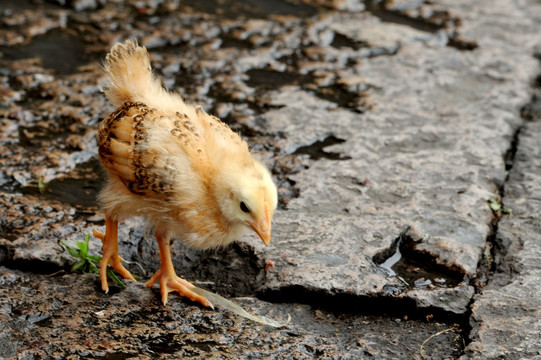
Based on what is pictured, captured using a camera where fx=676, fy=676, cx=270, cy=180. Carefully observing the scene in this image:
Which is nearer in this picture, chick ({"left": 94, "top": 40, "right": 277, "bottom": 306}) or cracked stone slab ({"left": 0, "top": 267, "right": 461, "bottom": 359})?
cracked stone slab ({"left": 0, "top": 267, "right": 461, "bottom": 359})

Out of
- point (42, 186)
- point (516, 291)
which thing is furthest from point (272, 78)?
point (516, 291)

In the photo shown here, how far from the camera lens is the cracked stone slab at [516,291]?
131 inches

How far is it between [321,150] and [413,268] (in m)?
1.46

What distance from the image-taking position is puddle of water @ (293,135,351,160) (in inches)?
198

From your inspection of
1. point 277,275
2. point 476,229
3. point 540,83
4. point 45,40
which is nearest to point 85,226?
point 277,275

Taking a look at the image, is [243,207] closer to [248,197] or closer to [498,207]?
[248,197]

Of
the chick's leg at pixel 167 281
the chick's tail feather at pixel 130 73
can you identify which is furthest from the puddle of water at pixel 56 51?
the chick's leg at pixel 167 281

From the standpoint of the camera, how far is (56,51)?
627 centimetres

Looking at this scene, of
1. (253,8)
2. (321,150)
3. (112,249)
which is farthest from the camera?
(253,8)

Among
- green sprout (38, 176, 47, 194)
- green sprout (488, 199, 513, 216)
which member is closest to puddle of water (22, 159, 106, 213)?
green sprout (38, 176, 47, 194)

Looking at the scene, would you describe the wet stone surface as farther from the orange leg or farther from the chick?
the chick

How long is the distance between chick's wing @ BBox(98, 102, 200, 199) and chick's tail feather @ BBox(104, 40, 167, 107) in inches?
9.4

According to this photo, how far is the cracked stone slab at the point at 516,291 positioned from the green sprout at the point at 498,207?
38 mm

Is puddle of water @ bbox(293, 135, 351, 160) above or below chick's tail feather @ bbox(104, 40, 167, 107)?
below
